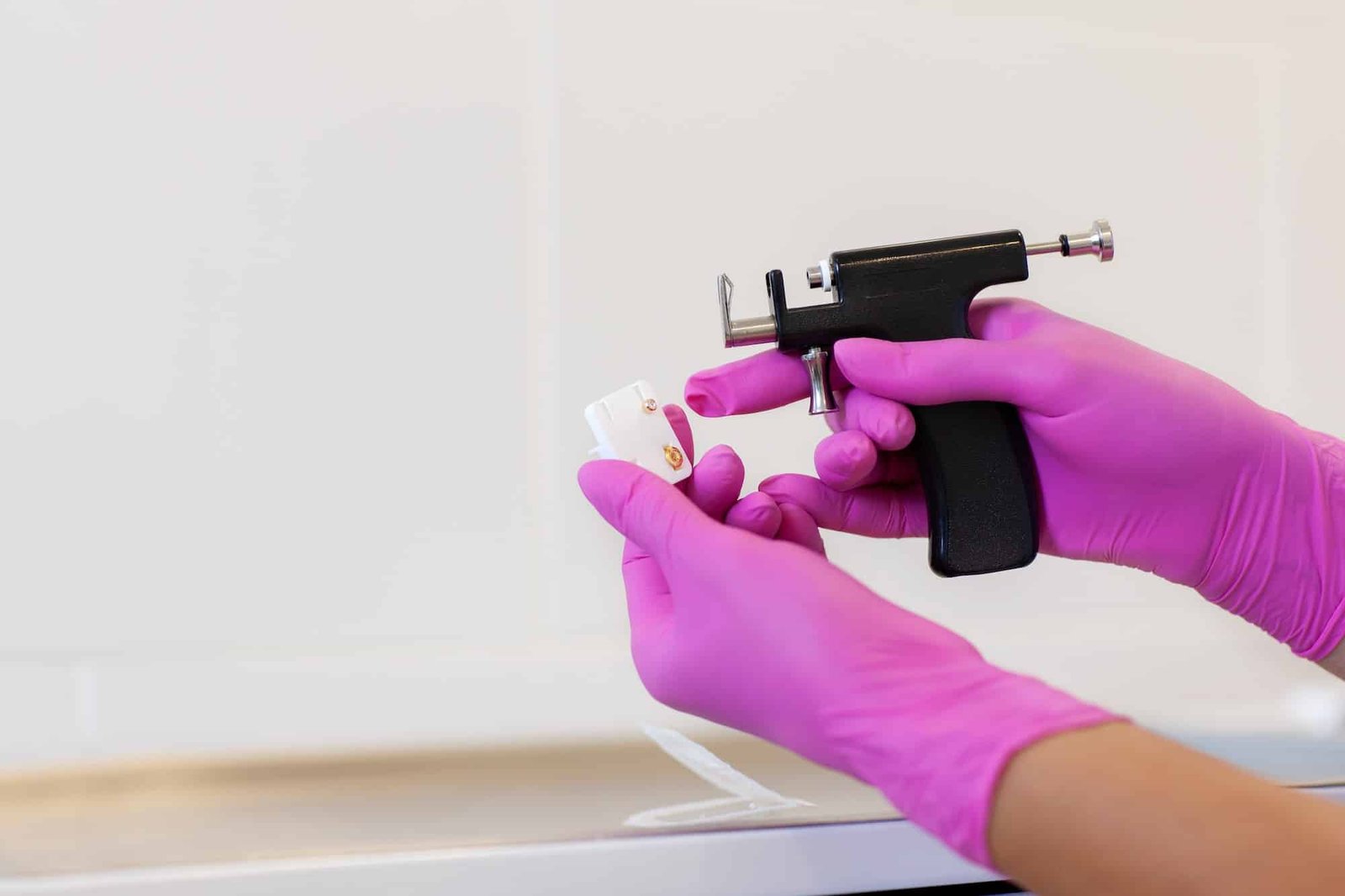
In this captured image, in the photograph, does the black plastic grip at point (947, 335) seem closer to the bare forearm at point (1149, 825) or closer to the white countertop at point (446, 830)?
the bare forearm at point (1149, 825)

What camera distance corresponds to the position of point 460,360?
892 millimetres

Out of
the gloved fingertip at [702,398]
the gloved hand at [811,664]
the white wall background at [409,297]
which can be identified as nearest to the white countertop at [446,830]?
the white wall background at [409,297]

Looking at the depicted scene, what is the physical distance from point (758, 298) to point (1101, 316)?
394mm

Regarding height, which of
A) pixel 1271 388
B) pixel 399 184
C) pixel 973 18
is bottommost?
pixel 1271 388

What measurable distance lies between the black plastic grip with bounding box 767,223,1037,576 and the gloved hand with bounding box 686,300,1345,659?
0.02 m

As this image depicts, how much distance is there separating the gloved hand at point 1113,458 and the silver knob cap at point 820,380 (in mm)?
18

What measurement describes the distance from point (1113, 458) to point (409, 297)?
2.11 ft

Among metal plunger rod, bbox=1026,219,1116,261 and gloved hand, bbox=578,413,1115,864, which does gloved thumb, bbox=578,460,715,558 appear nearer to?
gloved hand, bbox=578,413,1115,864

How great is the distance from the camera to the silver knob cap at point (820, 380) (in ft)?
2.16

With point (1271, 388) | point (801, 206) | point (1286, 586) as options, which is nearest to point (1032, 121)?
point (801, 206)

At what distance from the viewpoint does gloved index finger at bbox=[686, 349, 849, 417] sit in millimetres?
688

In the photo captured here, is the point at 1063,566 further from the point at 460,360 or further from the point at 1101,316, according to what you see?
the point at 460,360

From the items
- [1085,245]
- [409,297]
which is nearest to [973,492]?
[1085,245]

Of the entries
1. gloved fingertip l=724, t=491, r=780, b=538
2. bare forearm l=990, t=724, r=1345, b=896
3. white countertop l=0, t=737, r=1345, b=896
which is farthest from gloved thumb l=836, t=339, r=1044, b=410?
white countertop l=0, t=737, r=1345, b=896
